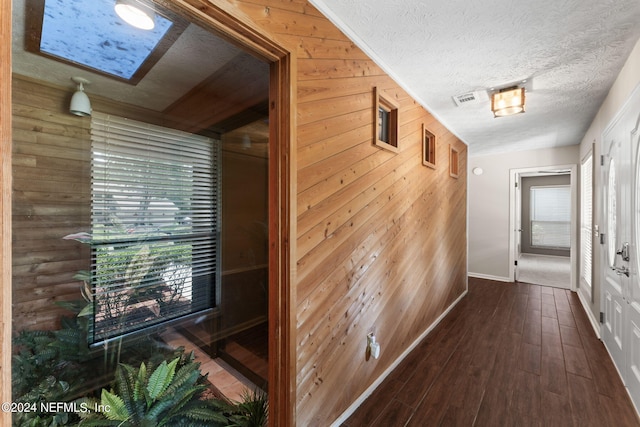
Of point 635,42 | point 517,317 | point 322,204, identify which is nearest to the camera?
point 322,204

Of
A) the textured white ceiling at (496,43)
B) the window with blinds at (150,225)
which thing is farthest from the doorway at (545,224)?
the window with blinds at (150,225)

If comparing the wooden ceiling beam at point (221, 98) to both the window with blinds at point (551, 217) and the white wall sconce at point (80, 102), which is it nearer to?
the white wall sconce at point (80, 102)

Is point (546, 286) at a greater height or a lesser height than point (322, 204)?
lesser

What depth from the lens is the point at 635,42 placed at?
1.73 m

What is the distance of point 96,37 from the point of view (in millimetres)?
1450

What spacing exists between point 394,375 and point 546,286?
166 inches

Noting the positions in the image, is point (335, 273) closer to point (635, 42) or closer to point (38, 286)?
point (38, 286)

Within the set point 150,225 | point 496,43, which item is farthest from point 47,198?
point 496,43

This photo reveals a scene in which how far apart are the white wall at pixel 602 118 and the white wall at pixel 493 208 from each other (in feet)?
3.07

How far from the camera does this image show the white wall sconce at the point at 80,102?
1.65 m

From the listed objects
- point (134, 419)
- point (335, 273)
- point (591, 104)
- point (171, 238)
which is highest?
point (591, 104)

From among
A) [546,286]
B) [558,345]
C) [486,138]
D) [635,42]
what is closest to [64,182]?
[635,42]

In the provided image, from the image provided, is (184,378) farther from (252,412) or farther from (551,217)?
(551,217)

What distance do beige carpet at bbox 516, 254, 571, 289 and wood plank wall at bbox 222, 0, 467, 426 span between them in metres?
3.86
